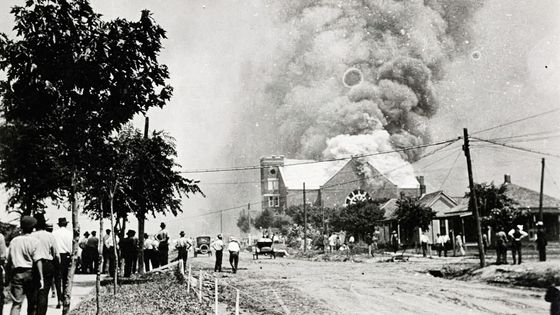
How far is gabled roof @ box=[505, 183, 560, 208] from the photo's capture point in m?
41.6

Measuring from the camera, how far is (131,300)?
13141 millimetres

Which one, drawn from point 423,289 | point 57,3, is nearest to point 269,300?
point 423,289

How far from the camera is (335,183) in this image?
268 feet

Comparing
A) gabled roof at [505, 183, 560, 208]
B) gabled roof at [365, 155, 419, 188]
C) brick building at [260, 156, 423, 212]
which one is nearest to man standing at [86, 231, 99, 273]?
gabled roof at [505, 183, 560, 208]

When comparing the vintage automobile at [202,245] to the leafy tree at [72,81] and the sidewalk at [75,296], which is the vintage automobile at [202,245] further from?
the leafy tree at [72,81]

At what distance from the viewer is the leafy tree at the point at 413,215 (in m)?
38.7

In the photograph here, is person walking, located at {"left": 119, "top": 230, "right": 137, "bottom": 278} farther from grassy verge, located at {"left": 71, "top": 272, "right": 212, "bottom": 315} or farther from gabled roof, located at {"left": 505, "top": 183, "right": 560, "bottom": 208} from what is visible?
gabled roof, located at {"left": 505, "top": 183, "right": 560, "bottom": 208}

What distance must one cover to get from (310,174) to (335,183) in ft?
30.8

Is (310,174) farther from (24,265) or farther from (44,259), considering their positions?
(24,265)

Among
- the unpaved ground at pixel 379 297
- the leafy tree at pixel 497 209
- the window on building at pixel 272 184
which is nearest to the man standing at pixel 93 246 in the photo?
the unpaved ground at pixel 379 297

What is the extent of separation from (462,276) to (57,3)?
18.3 metres

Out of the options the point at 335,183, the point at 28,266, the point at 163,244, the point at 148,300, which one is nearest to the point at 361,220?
the point at 163,244

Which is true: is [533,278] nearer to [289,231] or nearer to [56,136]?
[56,136]

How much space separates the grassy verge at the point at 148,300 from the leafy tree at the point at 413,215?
80.4ft
